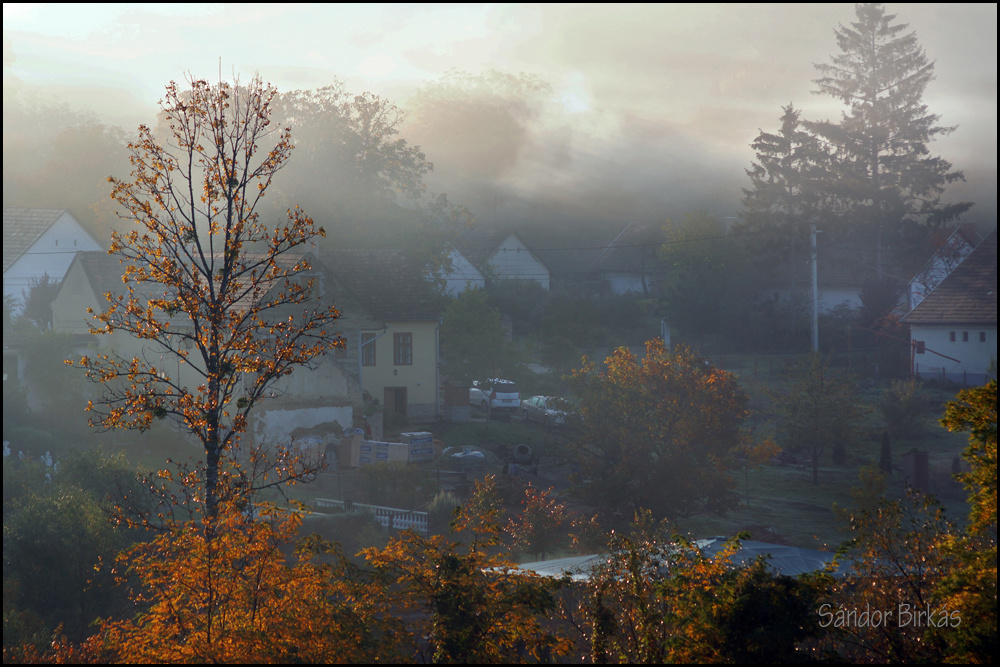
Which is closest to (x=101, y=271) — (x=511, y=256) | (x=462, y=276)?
(x=462, y=276)

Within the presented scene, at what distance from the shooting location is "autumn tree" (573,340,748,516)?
57.4 feet

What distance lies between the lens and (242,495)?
9000 mm

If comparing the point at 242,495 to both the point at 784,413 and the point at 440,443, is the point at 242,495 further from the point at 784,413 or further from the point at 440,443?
the point at 784,413

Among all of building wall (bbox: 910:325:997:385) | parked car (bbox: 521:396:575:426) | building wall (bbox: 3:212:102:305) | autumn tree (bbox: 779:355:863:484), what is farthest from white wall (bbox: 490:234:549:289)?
autumn tree (bbox: 779:355:863:484)

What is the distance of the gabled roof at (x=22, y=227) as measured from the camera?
3198cm

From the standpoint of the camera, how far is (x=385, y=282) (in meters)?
33.0

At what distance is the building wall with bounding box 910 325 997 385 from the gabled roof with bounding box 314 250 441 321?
23.8 metres

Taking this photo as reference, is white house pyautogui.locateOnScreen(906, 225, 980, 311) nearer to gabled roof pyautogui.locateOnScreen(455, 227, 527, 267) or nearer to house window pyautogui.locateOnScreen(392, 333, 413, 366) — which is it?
gabled roof pyautogui.locateOnScreen(455, 227, 527, 267)

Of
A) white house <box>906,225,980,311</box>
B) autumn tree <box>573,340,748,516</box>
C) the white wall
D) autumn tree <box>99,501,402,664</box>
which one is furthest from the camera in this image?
the white wall

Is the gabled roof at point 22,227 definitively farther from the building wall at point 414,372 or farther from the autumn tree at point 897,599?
the autumn tree at point 897,599

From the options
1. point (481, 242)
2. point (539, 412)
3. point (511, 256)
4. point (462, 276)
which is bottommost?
point (539, 412)

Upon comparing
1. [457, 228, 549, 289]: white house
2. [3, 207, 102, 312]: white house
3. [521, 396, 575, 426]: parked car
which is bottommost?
[521, 396, 575, 426]: parked car

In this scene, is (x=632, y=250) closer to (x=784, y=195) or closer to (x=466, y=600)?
(x=784, y=195)

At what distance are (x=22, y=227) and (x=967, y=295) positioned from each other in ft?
144
